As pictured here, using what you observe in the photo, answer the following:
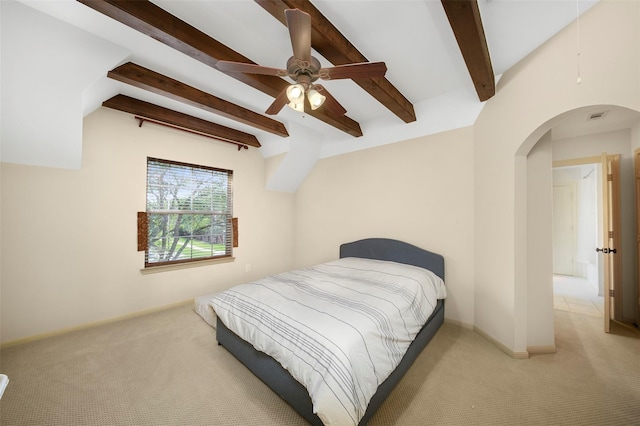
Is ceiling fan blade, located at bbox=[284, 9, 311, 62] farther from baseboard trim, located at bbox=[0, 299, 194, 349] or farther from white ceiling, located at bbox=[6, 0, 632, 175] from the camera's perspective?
baseboard trim, located at bbox=[0, 299, 194, 349]

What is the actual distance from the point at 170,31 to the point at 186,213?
2394 millimetres

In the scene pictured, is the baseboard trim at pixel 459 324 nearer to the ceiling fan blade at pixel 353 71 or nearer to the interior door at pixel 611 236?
the interior door at pixel 611 236

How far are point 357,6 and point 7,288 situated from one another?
392 cm

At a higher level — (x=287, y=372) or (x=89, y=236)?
(x=89, y=236)

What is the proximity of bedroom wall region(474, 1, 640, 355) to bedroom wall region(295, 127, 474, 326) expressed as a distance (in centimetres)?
16

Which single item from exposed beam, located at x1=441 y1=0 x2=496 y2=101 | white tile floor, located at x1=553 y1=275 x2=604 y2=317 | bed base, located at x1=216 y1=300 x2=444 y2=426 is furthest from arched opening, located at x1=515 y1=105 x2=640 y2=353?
white tile floor, located at x1=553 y1=275 x2=604 y2=317

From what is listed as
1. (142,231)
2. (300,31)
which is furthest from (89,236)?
Answer: (300,31)

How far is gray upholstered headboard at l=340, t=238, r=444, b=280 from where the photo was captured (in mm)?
2812

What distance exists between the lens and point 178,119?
3.02 metres

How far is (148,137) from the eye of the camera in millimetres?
3006

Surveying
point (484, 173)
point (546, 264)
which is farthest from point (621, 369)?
point (484, 173)

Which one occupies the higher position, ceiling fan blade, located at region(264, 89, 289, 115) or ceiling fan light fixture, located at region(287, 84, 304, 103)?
ceiling fan blade, located at region(264, 89, 289, 115)

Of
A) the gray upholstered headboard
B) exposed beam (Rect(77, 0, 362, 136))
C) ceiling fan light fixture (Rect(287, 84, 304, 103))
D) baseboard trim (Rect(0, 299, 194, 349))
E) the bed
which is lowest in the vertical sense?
baseboard trim (Rect(0, 299, 194, 349))

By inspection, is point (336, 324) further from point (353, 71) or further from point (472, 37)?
point (472, 37)
